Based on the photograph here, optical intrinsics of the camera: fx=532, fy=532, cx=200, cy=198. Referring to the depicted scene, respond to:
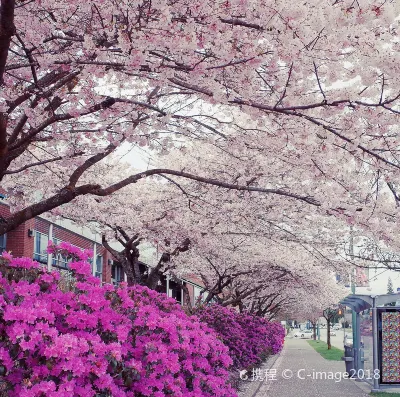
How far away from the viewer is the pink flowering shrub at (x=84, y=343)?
3541mm

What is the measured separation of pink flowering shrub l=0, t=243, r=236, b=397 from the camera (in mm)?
3541

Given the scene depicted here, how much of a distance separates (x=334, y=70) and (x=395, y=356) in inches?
387

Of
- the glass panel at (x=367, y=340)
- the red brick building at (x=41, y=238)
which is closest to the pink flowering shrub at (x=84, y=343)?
the glass panel at (x=367, y=340)

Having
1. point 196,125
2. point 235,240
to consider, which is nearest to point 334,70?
point 196,125

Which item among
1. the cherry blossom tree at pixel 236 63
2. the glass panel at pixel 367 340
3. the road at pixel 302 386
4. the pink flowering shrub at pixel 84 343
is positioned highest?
the cherry blossom tree at pixel 236 63

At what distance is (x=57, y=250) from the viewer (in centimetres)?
517

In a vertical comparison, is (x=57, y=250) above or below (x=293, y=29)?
below

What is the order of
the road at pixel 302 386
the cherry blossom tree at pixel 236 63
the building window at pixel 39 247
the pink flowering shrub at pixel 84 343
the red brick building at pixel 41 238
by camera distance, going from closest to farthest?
1. the pink flowering shrub at pixel 84 343
2. the cherry blossom tree at pixel 236 63
3. the road at pixel 302 386
4. the red brick building at pixel 41 238
5. the building window at pixel 39 247

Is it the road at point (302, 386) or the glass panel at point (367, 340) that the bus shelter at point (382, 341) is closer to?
the glass panel at point (367, 340)

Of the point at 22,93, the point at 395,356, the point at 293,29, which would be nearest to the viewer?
the point at 293,29

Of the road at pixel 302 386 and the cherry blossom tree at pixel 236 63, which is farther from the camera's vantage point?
the road at pixel 302 386

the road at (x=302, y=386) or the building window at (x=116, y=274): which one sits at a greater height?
the building window at (x=116, y=274)

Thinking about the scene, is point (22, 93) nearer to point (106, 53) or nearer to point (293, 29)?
point (106, 53)

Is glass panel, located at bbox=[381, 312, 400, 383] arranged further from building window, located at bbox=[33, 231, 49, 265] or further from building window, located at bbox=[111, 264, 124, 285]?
building window, located at bbox=[111, 264, 124, 285]
